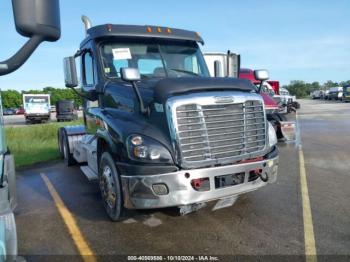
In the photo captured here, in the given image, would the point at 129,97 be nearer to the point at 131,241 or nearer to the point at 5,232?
the point at 131,241

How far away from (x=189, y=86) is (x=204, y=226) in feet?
5.97

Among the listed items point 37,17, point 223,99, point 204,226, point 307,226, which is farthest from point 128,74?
point 307,226

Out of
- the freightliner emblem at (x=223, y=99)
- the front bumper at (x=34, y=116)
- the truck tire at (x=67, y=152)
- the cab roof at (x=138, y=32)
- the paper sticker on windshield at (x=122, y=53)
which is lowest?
the front bumper at (x=34, y=116)

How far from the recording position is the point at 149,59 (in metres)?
5.75

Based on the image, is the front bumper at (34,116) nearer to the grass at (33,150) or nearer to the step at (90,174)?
the grass at (33,150)

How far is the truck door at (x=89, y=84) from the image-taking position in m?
6.00

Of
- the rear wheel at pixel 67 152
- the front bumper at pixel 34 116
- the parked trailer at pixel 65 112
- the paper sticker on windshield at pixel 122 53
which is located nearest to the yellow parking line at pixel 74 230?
the rear wheel at pixel 67 152

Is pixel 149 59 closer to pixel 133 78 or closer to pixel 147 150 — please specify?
pixel 133 78

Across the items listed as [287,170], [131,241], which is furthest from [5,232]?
[287,170]

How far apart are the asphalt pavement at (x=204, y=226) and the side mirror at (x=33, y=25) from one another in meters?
2.55

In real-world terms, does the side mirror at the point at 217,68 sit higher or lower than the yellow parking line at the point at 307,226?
higher

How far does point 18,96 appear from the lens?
8756 centimetres

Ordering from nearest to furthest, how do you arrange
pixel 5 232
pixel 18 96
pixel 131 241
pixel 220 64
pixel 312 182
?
pixel 5 232 < pixel 131 241 < pixel 312 182 < pixel 220 64 < pixel 18 96

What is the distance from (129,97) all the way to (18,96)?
298 ft
